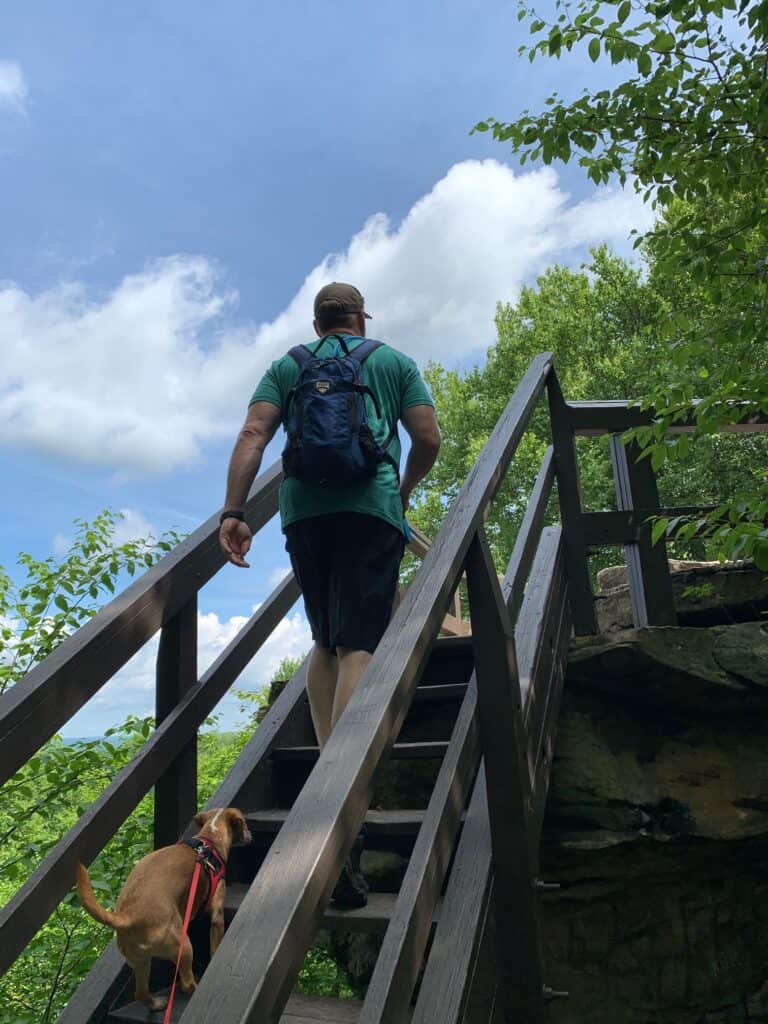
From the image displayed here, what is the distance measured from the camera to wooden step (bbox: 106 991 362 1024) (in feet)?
6.46

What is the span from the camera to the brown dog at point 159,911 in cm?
203

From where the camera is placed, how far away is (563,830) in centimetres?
304

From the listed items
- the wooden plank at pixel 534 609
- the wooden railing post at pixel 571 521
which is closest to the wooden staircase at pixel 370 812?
the wooden plank at pixel 534 609

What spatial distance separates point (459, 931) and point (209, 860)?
2.34 ft

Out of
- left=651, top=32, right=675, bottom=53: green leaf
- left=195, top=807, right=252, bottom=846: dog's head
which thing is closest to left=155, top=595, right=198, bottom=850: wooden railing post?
left=195, top=807, right=252, bottom=846: dog's head

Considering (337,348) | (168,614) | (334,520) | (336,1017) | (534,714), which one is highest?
(337,348)

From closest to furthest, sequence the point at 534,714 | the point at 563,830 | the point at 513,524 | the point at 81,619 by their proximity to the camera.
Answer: the point at 534,714 → the point at 563,830 → the point at 81,619 → the point at 513,524

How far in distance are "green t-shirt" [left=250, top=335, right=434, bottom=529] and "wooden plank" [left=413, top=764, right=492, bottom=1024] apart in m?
0.87

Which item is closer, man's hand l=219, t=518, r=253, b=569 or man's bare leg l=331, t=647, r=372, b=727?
man's bare leg l=331, t=647, r=372, b=727

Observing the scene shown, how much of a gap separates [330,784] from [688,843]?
248 centimetres

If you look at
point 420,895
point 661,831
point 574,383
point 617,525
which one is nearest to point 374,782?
point 420,895

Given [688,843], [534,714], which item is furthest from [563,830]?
[534,714]

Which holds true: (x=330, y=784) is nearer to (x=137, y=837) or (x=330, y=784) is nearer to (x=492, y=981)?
(x=492, y=981)

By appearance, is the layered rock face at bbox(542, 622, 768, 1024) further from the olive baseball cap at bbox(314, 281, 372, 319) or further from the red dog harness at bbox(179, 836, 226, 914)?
the olive baseball cap at bbox(314, 281, 372, 319)
